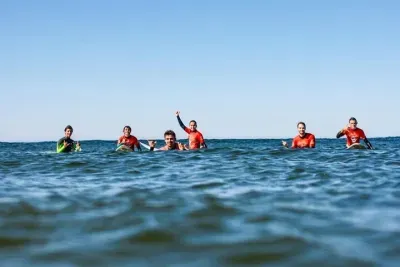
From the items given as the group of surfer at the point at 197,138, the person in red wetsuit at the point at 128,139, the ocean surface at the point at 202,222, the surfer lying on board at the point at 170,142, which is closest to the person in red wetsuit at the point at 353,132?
the group of surfer at the point at 197,138

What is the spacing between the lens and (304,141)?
18.9 metres

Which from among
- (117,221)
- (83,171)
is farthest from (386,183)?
(83,171)

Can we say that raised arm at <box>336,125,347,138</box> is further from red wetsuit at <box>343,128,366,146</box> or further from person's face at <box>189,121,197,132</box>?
person's face at <box>189,121,197,132</box>

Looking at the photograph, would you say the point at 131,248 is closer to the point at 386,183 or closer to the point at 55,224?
the point at 55,224

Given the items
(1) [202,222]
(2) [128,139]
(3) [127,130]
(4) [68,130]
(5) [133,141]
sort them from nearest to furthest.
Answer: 1. (1) [202,222]
2. (4) [68,130]
3. (3) [127,130]
4. (2) [128,139]
5. (5) [133,141]

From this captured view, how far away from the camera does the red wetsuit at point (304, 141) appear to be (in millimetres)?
18766

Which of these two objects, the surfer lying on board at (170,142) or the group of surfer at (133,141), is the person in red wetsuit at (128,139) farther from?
the surfer lying on board at (170,142)

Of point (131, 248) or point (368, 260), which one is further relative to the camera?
point (131, 248)

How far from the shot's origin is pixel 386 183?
705 centimetres

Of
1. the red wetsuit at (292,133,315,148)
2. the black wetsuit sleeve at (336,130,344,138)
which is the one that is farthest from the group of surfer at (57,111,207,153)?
the black wetsuit sleeve at (336,130,344,138)

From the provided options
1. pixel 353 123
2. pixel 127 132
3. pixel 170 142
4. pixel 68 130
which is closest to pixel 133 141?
pixel 127 132

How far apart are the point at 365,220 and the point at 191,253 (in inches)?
79.1

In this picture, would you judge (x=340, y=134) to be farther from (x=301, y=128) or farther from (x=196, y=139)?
(x=196, y=139)

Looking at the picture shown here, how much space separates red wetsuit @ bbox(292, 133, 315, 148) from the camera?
18.8m
